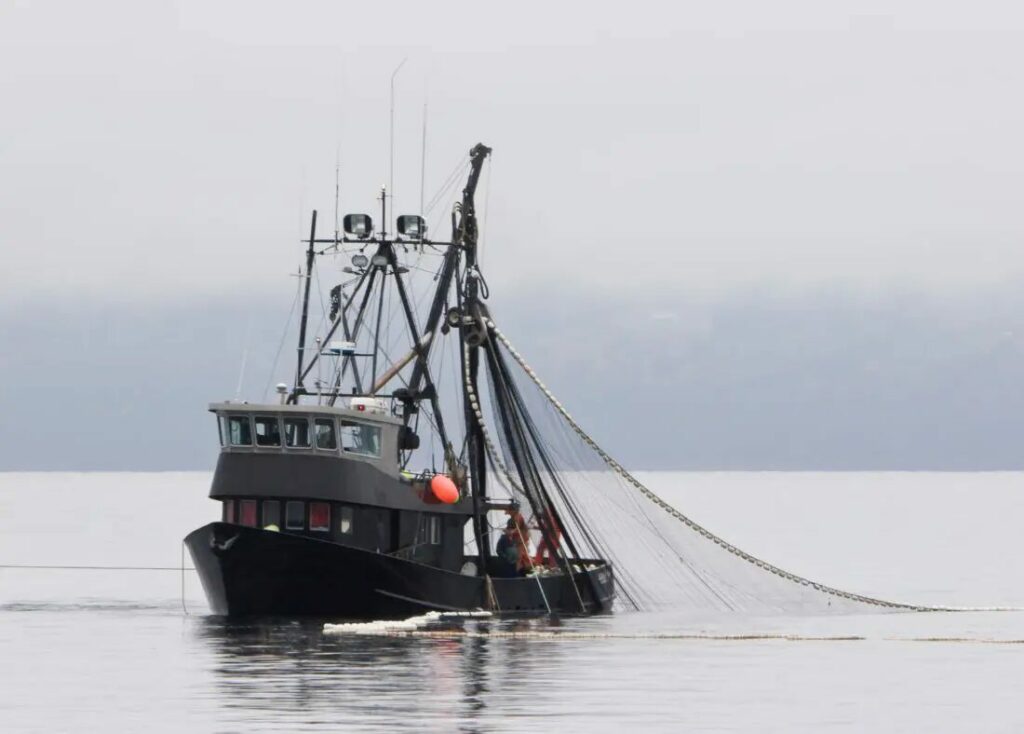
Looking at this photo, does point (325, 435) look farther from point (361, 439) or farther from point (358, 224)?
point (358, 224)

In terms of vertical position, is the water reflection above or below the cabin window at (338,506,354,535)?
below

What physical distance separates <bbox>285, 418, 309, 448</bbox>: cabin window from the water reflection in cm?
499

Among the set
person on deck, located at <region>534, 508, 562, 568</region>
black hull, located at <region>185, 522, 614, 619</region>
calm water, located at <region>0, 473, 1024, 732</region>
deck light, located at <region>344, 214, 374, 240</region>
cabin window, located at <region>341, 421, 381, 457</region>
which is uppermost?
deck light, located at <region>344, 214, 374, 240</region>

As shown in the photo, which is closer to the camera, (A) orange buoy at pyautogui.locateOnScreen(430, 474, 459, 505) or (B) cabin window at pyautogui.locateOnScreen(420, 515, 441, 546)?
(A) orange buoy at pyautogui.locateOnScreen(430, 474, 459, 505)

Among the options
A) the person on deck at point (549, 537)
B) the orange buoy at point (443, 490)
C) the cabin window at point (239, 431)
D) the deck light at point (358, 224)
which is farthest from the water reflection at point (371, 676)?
the deck light at point (358, 224)

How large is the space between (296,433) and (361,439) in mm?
1906

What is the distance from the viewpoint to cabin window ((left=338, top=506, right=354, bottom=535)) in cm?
5906

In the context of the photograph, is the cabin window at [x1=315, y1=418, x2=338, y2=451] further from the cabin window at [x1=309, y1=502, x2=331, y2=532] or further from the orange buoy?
the orange buoy

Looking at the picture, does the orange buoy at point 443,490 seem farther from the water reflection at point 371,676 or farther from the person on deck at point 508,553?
the person on deck at point 508,553

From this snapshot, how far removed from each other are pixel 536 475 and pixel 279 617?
8699 mm

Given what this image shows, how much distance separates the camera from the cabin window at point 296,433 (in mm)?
58750

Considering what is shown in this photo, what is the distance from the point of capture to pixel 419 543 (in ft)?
203

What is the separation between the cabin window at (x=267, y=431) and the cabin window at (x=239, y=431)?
24 cm

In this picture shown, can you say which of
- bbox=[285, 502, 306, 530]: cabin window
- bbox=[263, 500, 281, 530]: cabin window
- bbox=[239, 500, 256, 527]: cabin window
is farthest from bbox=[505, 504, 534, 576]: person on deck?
bbox=[239, 500, 256, 527]: cabin window
